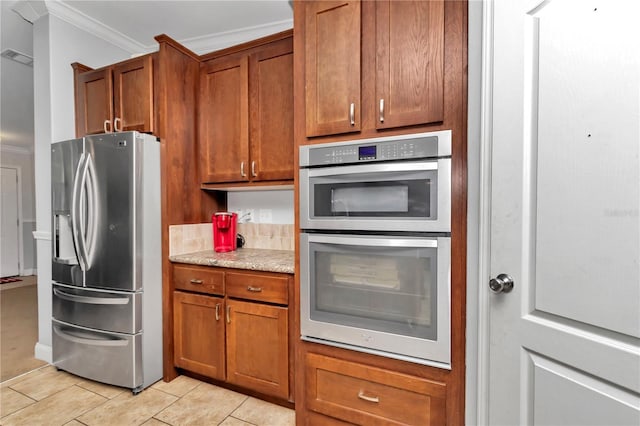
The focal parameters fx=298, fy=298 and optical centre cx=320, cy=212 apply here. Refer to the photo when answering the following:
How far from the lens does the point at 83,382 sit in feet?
7.13

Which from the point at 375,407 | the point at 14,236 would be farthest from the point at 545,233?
the point at 14,236

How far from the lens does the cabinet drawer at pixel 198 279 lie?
78.7 inches

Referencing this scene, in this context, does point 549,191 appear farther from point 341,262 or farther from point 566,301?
point 341,262

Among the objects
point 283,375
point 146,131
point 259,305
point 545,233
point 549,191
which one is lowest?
point 283,375

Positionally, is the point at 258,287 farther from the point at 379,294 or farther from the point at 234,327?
the point at 379,294

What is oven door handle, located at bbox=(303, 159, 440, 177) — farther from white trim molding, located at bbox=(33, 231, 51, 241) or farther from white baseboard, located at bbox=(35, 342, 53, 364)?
white baseboard, located at bbox=(35, 342, 53, 364)

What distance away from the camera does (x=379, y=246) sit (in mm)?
1419

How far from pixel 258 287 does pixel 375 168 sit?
1.03 m

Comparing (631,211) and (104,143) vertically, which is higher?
(104,143)

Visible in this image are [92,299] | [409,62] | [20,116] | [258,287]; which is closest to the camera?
[409,62]

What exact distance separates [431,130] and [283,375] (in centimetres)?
160

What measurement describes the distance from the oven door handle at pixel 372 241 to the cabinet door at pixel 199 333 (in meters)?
0.90

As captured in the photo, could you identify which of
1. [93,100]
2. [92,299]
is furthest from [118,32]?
[92,299]

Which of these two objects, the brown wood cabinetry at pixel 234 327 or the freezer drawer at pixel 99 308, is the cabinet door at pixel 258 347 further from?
the freezer drawer at pixel 99 308
